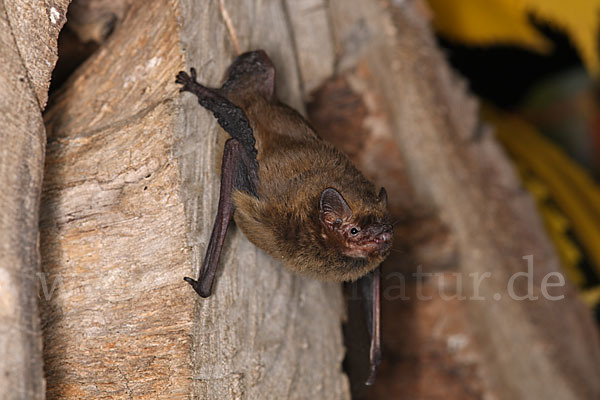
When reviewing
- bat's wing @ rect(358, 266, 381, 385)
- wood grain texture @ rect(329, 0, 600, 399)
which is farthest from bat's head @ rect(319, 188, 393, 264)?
wood grain texture @ rect(329, 0, 600, 399)

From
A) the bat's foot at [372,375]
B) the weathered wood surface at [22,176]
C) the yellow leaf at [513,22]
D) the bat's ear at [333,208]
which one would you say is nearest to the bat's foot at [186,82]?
the weathered wood surface at [22,176]

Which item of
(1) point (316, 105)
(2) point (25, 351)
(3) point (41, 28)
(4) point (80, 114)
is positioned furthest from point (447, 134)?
(2) point (25, 351)

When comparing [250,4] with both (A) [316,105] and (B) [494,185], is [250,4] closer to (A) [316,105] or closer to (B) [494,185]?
(A) [316,105]

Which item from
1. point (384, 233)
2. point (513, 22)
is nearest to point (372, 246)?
point (384, 233)

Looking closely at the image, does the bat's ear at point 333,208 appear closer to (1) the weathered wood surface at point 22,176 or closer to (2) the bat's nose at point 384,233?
(2) the bat's nose at point 384,233

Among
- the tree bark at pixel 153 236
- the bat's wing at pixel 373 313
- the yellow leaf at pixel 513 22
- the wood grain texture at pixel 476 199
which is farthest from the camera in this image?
the yellow leaf at pixel 513 22

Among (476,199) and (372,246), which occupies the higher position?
(372,246)

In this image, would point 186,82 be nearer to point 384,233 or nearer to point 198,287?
point 198,287
